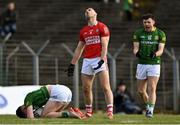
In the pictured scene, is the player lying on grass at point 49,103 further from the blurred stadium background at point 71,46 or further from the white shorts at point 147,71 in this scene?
the blurred stadium background at point 71,46

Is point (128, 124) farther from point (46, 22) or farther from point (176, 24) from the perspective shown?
point (46, 22)

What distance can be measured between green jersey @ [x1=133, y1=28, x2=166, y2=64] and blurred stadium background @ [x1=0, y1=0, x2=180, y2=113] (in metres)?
9.28

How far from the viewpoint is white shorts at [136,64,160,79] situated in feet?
76.3

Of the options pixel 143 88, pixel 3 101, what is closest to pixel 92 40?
pixel 143 88

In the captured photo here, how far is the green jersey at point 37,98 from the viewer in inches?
875

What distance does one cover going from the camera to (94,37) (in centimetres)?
2258

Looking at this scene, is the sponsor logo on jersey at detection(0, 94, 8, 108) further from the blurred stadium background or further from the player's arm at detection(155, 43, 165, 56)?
the player's arm at detection(155, 43, 165, 56)

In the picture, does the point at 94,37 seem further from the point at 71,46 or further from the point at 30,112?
the point at 71,46

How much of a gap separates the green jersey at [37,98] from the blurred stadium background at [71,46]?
380 inches

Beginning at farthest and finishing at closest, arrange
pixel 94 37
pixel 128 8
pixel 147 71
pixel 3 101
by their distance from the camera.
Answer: pixel 128 8 → pixel 3 101 → pixel 147 71 → pixel 94 37

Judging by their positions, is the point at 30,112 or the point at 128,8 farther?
the point at 128,8

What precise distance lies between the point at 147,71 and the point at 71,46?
12.6m

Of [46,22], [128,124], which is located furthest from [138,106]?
[128,124]

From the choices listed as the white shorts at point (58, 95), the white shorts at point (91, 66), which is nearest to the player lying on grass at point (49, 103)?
the white shorts at point (58, 95)
